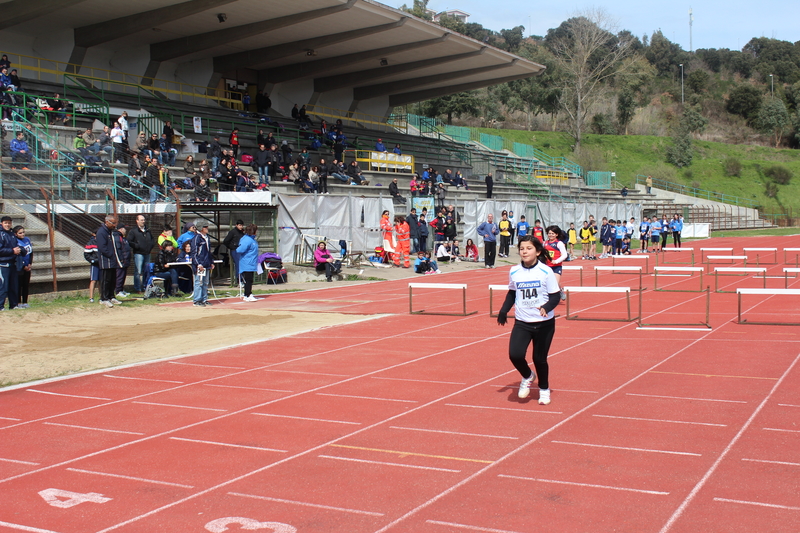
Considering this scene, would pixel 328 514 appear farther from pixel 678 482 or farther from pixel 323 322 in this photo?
pixel 323 322

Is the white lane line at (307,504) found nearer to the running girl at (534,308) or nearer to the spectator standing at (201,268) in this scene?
the running girl at (534,308)

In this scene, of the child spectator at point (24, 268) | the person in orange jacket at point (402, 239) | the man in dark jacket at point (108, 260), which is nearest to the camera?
the child spectator at point (24, 268)

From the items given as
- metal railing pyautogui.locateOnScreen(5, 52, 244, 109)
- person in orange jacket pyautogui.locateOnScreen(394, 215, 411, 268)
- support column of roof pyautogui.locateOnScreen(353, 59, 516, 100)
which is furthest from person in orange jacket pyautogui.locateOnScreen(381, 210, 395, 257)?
support column of roof pyautogui.locateOnScreen(353, 59, 516, 100)

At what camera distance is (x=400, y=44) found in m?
41.4

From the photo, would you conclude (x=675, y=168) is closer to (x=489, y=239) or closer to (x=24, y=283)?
(x=489, y=239)

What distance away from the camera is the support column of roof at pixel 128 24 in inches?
1209

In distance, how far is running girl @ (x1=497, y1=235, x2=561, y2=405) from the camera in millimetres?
7848

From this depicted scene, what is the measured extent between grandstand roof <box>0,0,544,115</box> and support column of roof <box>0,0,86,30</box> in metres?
0.04

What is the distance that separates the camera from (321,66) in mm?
44125

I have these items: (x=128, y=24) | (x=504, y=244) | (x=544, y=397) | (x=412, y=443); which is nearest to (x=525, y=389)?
(x=544, y=397)

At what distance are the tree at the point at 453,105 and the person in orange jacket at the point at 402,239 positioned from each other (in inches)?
2014

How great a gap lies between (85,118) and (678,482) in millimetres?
26352

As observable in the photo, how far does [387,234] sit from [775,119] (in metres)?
71.2

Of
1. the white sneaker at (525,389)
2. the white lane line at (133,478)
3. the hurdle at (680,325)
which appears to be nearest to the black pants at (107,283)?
the white lane line at (133,478)
